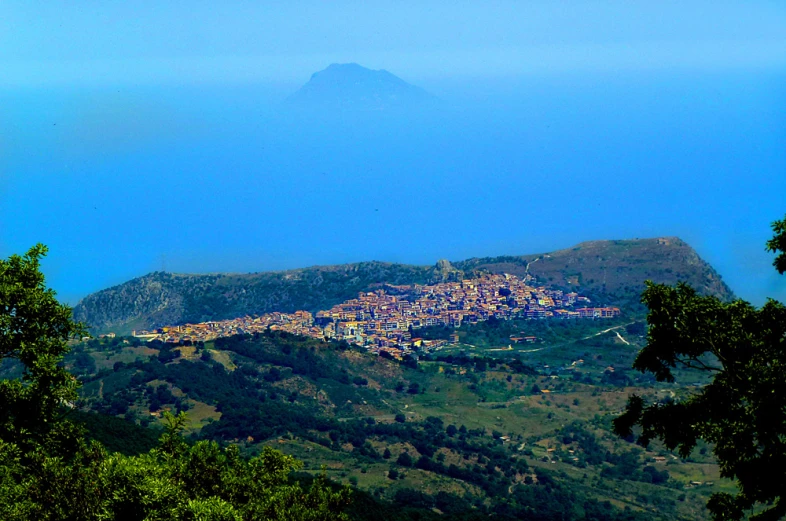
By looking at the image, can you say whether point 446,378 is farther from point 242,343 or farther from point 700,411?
point 700,411

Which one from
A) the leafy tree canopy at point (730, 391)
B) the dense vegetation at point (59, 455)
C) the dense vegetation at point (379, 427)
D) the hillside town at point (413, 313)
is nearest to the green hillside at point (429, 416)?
the dense vegetation at point (379, 427)

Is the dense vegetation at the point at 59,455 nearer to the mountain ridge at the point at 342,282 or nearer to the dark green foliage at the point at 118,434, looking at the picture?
the dark green foliage at the point at 118,434

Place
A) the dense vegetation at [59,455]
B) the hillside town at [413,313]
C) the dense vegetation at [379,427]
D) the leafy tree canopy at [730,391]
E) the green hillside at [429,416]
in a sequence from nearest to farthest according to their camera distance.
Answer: the leafy tree canopy at [730,391], the dense vegetation at [59,455], the dense vegetation at [379,427], the green hillside at [429,416], the hillside town at [413,313]

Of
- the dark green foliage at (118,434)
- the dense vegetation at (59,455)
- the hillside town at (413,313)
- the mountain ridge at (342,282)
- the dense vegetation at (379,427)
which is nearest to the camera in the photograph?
the dense vegetation at (59,455)

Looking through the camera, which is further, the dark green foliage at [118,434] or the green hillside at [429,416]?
the green hillside at [429,416]

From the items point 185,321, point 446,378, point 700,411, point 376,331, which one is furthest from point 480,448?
point 185,321

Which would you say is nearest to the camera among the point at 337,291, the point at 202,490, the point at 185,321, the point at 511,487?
the point at 202,490

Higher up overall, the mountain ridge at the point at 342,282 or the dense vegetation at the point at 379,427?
the mountain ridge at the point at 342,282

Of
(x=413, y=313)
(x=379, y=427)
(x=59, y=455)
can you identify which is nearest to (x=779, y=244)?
(x=59, y=455)
